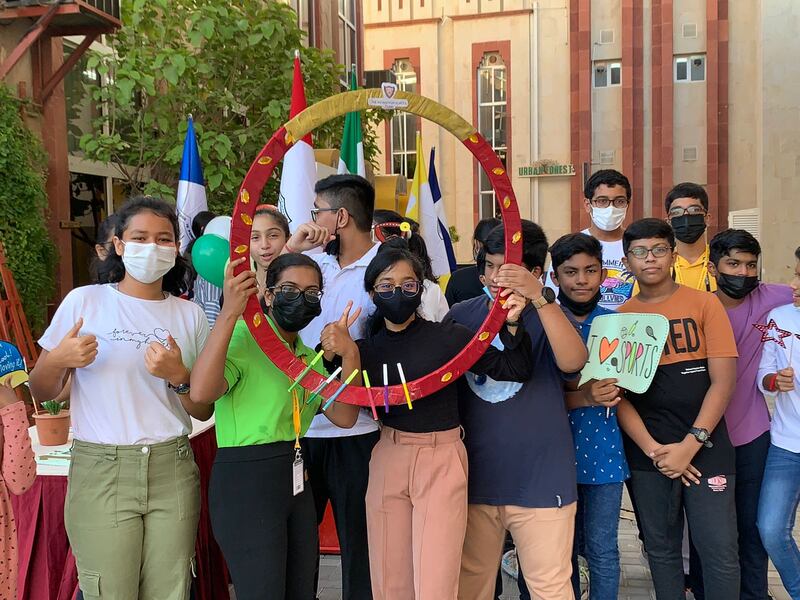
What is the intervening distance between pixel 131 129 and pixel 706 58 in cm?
1678

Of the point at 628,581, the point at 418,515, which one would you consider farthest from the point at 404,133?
the point at 418,515

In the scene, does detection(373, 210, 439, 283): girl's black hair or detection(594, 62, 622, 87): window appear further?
detection(594, 62, 622, 87): window

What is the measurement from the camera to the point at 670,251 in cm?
282

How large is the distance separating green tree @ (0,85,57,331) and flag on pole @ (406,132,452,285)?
329 cm

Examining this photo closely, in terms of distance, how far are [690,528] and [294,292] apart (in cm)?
188

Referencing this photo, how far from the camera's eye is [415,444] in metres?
2.46

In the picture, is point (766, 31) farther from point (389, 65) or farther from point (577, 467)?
point (389, 65)

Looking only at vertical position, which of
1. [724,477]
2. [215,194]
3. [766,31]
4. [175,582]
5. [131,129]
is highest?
[766,31]

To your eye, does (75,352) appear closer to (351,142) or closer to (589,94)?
(351,142)

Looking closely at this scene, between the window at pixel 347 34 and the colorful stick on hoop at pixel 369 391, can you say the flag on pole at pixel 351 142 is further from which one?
the window at pixel 347 34

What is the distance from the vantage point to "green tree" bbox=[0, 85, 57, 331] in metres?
5.80

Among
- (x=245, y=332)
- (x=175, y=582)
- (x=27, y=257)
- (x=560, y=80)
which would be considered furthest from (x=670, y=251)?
(x=560, y=80)

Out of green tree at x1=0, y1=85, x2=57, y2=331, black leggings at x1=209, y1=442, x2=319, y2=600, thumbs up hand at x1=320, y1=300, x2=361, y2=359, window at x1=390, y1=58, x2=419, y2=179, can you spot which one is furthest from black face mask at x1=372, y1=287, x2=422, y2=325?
window at x1=390, y1=58, x2=419, y2=179

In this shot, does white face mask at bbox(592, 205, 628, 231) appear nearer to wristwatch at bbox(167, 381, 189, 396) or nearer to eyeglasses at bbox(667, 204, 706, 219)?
eyeglasses at bbox(667, 204, 706, 219)
